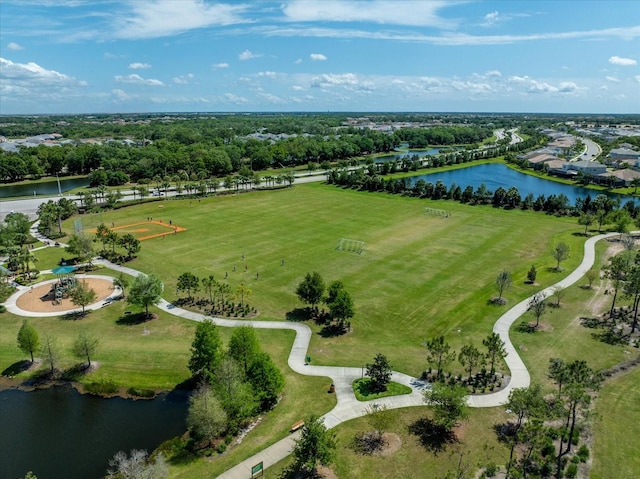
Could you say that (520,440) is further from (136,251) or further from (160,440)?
(136,251)

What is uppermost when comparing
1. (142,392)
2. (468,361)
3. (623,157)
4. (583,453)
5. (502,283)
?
(623,157)

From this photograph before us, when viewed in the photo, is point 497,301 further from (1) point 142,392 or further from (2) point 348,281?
(1) point 142,392

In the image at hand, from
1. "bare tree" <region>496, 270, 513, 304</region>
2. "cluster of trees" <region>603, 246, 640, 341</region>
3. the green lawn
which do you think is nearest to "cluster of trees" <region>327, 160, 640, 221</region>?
"cluster of trees" <region>603, 246, 640, 341</region>

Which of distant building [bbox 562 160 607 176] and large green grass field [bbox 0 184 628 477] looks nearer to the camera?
large green grass field [bbox 0 184 628 477]

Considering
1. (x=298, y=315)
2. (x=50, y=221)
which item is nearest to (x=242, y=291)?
(x=298, y=315)

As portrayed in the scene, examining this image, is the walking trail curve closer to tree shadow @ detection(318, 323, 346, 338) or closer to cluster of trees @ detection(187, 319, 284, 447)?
tree shadow @ detection(318, 323, 346, 338)

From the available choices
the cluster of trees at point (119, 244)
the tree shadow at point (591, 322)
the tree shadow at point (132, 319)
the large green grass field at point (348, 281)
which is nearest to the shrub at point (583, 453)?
the large green grass field at point (348, 281)

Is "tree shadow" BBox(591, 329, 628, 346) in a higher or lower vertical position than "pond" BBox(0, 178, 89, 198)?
lower

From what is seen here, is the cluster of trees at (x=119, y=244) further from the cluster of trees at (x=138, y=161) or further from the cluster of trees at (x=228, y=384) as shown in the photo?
the cluster of trees at (x=138, y=161)
